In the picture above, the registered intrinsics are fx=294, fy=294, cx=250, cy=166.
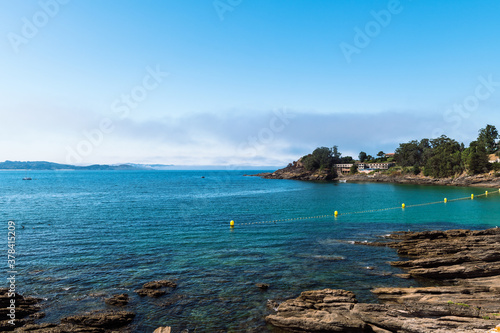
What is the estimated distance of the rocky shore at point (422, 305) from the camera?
53.6 ft

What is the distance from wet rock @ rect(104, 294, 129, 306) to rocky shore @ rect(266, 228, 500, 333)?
35.4 ft

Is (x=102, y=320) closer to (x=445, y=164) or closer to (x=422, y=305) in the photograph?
(x=422, y=305)

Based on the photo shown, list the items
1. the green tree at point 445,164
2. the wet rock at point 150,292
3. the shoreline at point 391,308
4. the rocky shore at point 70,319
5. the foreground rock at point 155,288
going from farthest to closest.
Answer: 1. the green tree at point 445,164
2. the foreground rock at point 155,288
3. the wet rock at point 150,292
4. the rocky shore at point 70,319
5. the shoreline at point 391,308

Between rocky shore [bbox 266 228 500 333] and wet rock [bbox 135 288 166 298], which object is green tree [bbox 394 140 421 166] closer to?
rocky shore [bbox 266 228 500 333]

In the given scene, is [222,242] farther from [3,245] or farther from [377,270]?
[3,245]

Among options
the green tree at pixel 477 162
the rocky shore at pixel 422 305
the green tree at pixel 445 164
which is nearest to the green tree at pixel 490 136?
the green tree at pixel 445 164

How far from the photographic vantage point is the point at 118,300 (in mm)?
21547

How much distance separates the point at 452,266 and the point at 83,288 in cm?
3162

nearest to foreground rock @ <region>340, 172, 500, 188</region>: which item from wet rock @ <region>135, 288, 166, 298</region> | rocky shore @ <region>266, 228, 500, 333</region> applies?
rocky shore @ <region>266, 228, 500, 333</region>

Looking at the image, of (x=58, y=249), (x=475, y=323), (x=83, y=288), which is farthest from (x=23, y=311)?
(x=475, y=323)

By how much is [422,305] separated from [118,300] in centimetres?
2072

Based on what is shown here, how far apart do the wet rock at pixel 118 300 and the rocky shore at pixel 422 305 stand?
10784 mm

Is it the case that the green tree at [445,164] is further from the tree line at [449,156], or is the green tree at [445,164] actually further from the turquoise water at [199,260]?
the turquoise water at [199,260]

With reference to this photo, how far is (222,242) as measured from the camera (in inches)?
1550
